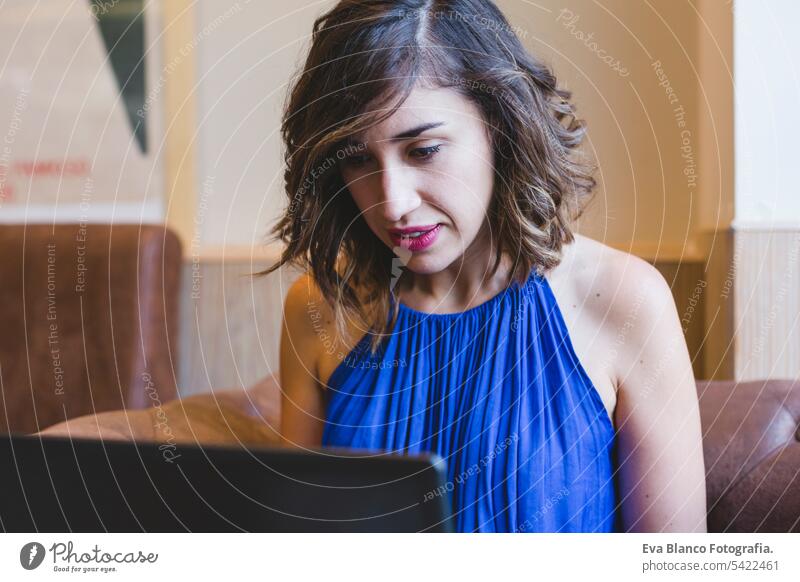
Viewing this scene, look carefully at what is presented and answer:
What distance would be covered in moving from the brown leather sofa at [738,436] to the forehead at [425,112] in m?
0.35

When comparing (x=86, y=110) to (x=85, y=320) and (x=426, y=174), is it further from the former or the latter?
(x=426, y=174)

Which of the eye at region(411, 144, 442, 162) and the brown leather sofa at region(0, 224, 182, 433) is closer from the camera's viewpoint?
the eye at region(411, 144, 442, 162)

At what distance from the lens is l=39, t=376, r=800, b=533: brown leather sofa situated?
2.26 ft

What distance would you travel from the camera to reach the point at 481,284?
71cm

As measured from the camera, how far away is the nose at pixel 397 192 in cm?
61

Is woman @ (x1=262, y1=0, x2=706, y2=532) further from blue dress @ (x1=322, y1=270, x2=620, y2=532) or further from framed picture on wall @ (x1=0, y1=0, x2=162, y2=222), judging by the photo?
framed picture on wall @ (x1=0, y1=0, x2=162, y2=222)

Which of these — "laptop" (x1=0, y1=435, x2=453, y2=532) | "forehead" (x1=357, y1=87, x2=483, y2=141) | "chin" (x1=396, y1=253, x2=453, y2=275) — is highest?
"forehead" (x1=357, y1=87, x2=483, y2=141)

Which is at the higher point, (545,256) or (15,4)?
(15,4)

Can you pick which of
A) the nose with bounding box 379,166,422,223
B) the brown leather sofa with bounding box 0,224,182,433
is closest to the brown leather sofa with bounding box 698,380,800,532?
the nose with bounding box 379,166,422,223

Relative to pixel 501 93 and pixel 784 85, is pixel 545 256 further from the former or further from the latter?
pixel 784 85

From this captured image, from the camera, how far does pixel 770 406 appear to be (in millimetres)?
740

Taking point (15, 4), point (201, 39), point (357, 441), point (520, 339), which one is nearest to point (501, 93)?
point (520, 339)

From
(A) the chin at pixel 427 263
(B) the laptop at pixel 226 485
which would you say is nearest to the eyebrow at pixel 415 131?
(A) the chin at pixel 427 263

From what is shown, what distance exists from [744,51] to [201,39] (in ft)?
1.89
